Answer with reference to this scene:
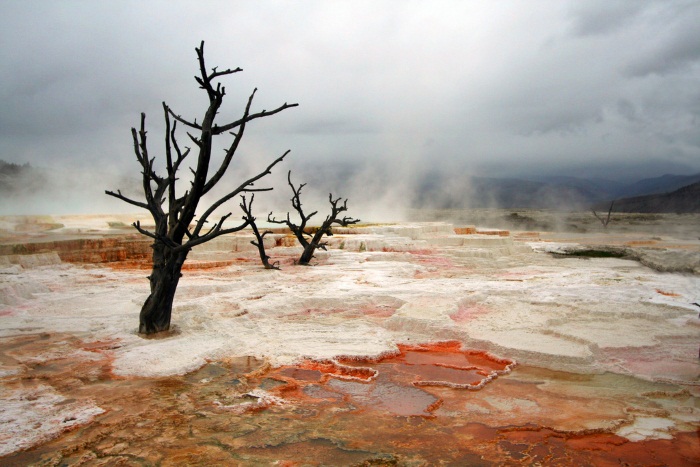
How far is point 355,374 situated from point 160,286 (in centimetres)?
224

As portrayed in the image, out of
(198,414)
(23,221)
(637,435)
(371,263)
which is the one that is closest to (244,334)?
(198,414)

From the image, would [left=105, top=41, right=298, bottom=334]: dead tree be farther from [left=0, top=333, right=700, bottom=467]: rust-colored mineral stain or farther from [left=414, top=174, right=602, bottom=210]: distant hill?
[left=414, top=174, right=602, bottom=210]: distant hill

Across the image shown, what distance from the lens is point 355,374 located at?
4.11 m

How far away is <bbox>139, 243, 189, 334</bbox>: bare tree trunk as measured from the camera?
16.1 feet

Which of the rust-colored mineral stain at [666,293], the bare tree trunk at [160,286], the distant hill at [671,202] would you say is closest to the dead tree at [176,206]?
the bare tree trunk at [160,286]

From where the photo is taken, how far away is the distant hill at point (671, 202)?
5544cm

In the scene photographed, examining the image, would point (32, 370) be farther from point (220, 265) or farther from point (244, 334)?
point (220, 265)

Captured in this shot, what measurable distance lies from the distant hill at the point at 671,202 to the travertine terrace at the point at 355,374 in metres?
57.7

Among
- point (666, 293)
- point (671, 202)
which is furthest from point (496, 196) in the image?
point (666, 293)

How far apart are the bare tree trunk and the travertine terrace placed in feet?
0.80

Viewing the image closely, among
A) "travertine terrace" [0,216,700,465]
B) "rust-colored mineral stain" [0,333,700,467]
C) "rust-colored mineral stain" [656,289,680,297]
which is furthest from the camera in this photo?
"rust-colored mineral stain" [656,289,680,297]

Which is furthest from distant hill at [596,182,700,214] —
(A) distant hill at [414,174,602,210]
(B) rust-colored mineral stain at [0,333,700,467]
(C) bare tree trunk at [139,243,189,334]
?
(C) bare tree trunk at [139,243,189,334]

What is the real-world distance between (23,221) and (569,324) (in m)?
21.6

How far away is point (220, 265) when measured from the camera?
1178 cm
